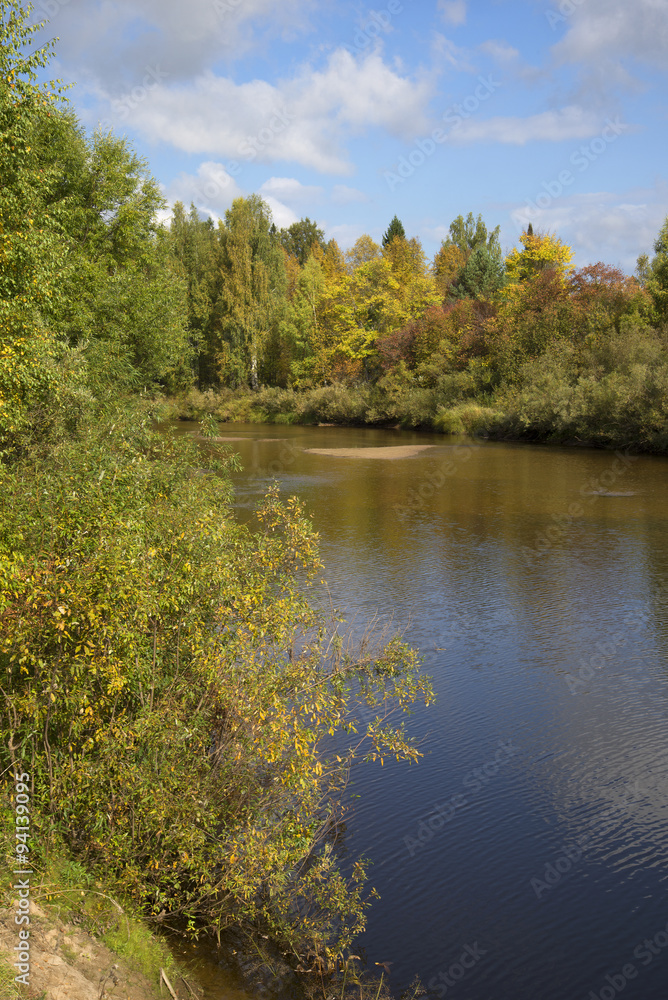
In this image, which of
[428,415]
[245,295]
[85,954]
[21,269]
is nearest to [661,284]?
[428,415]

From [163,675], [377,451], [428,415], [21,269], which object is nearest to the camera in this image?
[163,675]

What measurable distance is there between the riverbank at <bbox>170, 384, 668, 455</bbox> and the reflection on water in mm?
11438

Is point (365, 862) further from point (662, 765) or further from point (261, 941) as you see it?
point (662, 765)

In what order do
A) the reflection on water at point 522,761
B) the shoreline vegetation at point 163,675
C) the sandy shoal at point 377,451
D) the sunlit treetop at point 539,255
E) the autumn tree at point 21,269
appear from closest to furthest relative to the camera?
the shoreline vegetation at point 163,675, the reflection on water at point 522,761, the autumn tree at point 21,269, the sandy shoal at point 377,451, the sunlit treetop at point 539,255

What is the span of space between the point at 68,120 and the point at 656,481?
23.0 meters

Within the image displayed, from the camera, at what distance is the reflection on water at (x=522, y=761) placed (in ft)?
19.9

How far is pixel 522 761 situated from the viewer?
884cm

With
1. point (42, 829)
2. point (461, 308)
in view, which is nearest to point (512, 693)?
point (42, 829)

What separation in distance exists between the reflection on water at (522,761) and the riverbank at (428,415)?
11.4 meters

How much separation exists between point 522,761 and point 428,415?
144ft

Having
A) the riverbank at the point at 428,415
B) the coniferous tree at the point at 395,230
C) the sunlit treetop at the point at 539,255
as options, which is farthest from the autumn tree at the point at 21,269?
the coniferous tree at the point at 395,230

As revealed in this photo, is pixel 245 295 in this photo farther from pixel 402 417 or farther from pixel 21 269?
pixel 21 269

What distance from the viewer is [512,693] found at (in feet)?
35.1

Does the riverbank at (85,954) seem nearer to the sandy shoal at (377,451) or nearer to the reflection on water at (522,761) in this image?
the reflection on water at (522,761)
